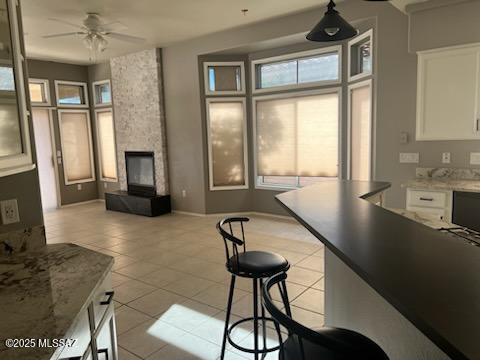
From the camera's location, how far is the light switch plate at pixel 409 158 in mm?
4250

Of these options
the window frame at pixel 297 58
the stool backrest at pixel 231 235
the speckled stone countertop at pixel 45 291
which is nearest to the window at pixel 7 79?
the speckled stone countertop at pixel 45 291

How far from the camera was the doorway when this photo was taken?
25.3ft

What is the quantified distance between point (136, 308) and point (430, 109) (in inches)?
146

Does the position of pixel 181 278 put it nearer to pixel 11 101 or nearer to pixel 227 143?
pixel 11 101

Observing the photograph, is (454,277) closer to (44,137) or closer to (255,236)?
(255,236)

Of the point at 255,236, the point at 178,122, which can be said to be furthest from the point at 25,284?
the point at 178,122

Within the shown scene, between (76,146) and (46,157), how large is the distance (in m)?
0.73

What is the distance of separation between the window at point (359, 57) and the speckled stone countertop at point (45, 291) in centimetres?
427

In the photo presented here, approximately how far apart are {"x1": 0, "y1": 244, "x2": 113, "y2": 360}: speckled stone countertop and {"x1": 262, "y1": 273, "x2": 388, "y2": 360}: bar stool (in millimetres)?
655

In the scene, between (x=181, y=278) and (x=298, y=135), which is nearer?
(x=181, y=278)

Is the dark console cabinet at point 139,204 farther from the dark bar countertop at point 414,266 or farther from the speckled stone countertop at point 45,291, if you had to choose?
the dark bar countertop at point 414,266

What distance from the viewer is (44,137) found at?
7789mm

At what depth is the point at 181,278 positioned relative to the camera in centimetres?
388

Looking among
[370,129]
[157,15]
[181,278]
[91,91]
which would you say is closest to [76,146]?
[91,91]
